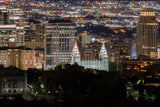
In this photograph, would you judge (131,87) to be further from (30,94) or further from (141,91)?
(30,94)

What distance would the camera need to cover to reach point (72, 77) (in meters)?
129

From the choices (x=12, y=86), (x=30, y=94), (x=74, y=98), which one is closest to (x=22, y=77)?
(x=12, y=86)

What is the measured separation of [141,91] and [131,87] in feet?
35.8

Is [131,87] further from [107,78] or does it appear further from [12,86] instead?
[107,78]

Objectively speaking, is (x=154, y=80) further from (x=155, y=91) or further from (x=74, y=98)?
(x=74, y=98)

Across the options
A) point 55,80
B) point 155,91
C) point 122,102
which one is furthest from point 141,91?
point 122,102

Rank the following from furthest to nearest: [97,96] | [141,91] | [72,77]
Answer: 1. [141,91]
2. [72,77]
3. [97,96]

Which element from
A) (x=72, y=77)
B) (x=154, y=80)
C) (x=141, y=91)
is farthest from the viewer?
(x=154, y=80)

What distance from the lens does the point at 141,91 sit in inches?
5482

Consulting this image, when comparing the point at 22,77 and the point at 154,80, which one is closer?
the point at 22,77

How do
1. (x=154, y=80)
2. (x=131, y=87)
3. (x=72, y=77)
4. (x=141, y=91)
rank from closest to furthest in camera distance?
(x=72, y=77), (x=141, y=91), (x=131, y=87), (x=154, y=80)

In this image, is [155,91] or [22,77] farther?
[22,77]

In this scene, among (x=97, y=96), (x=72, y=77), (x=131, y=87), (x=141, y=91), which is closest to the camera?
(x=97, y=96)

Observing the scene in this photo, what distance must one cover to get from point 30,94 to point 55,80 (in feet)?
17.1
